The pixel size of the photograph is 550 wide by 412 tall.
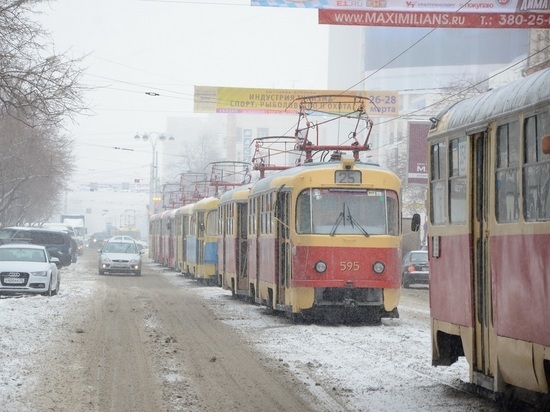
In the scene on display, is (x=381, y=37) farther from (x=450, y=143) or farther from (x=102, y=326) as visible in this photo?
(x=450, y=143)

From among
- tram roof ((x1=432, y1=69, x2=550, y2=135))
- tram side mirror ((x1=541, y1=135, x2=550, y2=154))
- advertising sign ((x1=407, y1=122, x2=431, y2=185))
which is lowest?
tram side mirror ((x1=541, y1=135, x2=550, y2=154))

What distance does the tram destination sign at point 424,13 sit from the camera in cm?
2473

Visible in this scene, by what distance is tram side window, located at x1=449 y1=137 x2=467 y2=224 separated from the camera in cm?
1059

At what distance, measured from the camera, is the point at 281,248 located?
72.4 ft

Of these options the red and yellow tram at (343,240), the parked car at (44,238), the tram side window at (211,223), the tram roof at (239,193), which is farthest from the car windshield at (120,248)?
the red and yellow tram at (343,240)

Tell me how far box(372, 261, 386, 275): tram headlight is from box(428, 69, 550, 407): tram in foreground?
28.6 feet

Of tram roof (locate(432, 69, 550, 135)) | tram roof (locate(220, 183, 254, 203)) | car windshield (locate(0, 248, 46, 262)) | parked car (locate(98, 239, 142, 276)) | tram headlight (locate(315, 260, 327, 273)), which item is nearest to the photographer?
tram roof (locate(432, 69, 550, 135))

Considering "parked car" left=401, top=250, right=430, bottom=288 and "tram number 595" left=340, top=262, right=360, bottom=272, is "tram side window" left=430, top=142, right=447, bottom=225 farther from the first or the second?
"parked car" left=401, top=250, right=430, bottom=288

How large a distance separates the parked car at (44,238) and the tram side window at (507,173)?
38988 mm

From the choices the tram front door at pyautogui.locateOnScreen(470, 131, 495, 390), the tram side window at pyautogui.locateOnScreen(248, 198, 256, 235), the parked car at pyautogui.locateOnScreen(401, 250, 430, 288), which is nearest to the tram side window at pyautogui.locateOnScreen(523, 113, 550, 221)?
the tram front door at pyautogui.locateOnScreen(470, 131, 495, 390)

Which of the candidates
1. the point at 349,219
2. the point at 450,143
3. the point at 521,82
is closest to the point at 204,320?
the point at 349,219

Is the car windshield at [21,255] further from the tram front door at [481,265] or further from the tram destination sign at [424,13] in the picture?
the tram front door at [481,265]

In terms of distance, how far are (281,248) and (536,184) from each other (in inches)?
537

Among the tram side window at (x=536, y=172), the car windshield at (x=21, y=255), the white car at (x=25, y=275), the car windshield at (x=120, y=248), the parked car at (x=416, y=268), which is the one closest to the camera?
the tram side window at (x=536, y=172)
